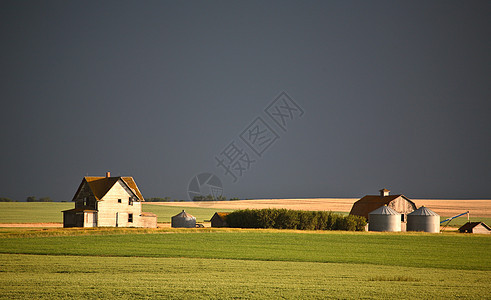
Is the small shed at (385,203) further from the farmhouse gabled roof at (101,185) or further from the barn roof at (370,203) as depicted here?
the farmhouse gabled roof at (101,185)

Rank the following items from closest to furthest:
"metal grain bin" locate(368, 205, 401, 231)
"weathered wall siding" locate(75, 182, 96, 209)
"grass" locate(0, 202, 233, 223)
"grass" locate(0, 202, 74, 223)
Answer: "weathered wall siding" locate(75, 182, 96, 209)
"metal grain bin" locate(368, 205, 401, 231)
"grass" locate(0, 202, 74, 223)
"grass" locate(0, 202, 233, 223)

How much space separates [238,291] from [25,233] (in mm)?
33664

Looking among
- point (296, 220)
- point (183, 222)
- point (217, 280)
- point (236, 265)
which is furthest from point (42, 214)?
point (217, 280)

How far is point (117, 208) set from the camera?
64.0 metres

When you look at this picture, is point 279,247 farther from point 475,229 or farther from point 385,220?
point 475,229

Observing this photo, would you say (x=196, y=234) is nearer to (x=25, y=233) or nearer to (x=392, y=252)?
(x=25, y=233)

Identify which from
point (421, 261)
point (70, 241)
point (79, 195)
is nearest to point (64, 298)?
point (421, 261)

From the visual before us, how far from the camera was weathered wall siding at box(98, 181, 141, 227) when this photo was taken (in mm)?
62875

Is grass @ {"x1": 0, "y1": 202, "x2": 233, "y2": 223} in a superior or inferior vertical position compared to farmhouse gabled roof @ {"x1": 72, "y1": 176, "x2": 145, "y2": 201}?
inferior

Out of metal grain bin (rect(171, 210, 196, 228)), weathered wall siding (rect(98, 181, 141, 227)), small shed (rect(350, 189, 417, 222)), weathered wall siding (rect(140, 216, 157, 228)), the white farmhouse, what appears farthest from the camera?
small shed (rect(350, 189, 417, 222))

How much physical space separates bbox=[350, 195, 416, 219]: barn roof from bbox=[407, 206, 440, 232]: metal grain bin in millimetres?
3855

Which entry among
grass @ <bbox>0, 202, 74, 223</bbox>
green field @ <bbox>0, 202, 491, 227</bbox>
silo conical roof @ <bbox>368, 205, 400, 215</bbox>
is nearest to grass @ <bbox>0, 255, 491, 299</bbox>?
silo conical roof @ <bbox>368, 205, 400, 215</bbox>

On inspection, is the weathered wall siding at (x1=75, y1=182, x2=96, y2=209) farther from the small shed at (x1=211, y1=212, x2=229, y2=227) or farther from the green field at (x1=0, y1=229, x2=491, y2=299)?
the small shed at (x1=211, y1=212, x2=229, y2=227)

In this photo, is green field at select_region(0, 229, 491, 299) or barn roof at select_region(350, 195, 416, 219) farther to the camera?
barn roof at select_region(350, 195, 416, 219)
